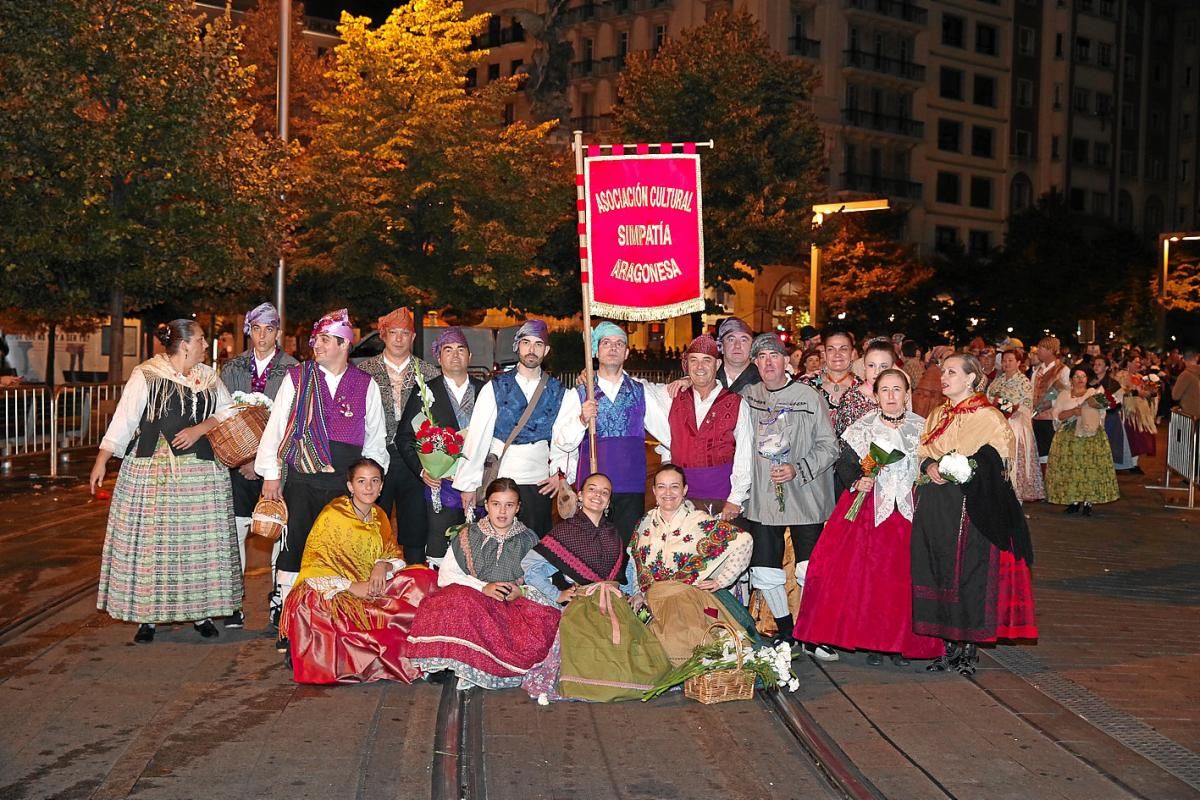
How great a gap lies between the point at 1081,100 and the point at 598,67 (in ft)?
81.3

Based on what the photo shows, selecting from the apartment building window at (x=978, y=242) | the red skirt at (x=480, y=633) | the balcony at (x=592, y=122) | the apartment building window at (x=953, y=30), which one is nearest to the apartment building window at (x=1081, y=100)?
the apartment building window at (x=953, y=30)

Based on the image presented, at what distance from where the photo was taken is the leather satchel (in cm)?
875

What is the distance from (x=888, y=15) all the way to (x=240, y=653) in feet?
188

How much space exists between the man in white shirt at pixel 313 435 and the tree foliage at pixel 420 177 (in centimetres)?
2417

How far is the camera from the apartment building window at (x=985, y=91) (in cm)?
6596

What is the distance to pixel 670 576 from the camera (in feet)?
26.9

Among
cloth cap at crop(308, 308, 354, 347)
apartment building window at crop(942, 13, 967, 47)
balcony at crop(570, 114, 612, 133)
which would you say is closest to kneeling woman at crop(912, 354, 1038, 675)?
cloth cap at crop(308, 308, 354, 347)

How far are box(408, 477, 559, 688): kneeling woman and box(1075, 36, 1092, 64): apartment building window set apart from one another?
68443 millimetres

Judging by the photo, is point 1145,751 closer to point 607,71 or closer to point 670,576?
point 670,576

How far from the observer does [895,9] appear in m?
61.7

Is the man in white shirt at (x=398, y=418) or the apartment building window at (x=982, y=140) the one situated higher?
the apartment building window at (x=982, y=140)

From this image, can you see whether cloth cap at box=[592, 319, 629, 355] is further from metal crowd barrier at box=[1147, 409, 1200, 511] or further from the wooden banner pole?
metal crowd barrier at box=[1147, 409, 1200, 511]

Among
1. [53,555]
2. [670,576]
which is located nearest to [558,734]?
[670,576]

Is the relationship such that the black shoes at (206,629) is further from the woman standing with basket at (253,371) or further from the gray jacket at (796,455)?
the gray jacket at (796,455)
